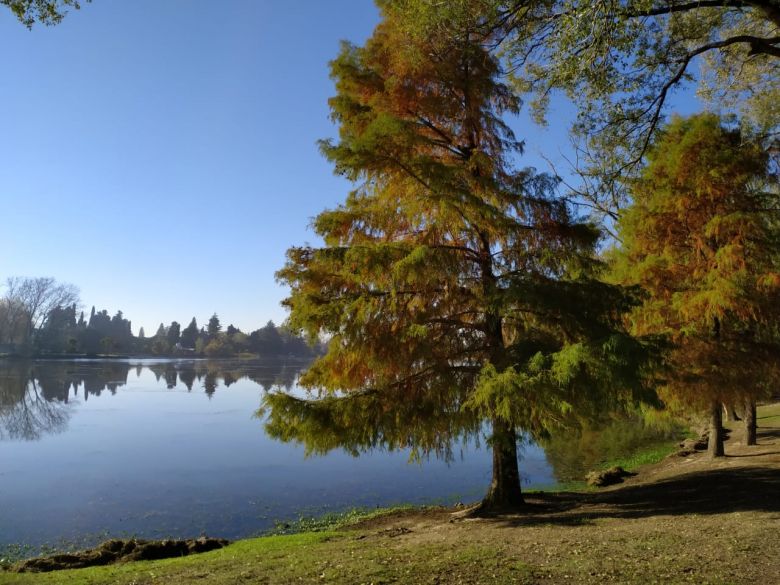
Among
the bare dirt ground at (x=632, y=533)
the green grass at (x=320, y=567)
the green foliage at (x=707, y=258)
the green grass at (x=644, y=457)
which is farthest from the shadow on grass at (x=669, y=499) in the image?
the green grass at (x=644, y=457)

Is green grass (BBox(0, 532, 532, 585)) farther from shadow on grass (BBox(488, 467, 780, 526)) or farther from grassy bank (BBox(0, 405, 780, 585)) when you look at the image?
shadow on grass (BBox(488, 467, 780, 526))

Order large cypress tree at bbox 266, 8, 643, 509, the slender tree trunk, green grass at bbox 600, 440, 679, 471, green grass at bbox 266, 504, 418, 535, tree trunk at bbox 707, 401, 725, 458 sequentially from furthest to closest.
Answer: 1. green grass at bbox 600, 440, 679, 471
2. tree trunk at bbox 707, 401, 725, 458
3. the slender tree trunk
4. green grass at bbox 266, 504, 418, 535
5. large cypress tree at bbox 266, 8, 643, 509

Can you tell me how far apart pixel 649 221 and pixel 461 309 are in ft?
20.9

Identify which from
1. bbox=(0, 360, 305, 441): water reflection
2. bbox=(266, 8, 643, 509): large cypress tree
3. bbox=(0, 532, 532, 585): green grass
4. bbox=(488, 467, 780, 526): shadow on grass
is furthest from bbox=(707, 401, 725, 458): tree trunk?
bbox=(0, 360, 305, 441): water reflection

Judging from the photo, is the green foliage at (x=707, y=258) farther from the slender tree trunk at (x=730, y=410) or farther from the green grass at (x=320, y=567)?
the green grass at (x=320, y=567)

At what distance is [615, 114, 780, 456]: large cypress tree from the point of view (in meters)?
11.2

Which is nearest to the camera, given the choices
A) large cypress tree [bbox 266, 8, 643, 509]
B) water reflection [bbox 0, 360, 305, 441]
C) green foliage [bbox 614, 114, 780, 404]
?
large cypress tree [bbox 266, 8, 643, 509]

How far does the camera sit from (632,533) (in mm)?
7027

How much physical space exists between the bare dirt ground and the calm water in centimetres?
180

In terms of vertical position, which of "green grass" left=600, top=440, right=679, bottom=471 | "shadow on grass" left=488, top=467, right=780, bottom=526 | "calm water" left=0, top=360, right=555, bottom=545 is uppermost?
"shadow on grass" left=488, top=467, right=780, bottom=526

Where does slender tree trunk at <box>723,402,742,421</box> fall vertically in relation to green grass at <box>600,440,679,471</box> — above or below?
above

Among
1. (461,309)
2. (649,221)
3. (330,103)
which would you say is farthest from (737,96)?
(330,103)

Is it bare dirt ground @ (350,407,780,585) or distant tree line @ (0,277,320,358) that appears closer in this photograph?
bare dirt ground @ (350,407,780,585)

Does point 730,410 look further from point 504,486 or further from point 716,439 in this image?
point 504,486
